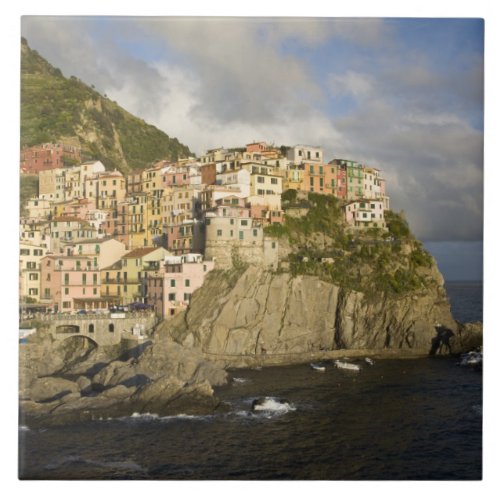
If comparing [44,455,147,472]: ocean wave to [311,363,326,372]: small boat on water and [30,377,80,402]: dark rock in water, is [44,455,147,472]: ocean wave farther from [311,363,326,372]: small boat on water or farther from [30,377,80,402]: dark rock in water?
[311,363,326,372]: small boat on water

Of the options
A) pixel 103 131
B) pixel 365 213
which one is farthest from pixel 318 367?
pixel 103 131

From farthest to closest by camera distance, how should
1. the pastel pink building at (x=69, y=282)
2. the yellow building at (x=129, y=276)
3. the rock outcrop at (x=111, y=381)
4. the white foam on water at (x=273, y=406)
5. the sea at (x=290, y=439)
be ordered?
the yellow building at (x=129, y=276)
the pastel pink building at (x=69, y=282)
the white foam on water at (x=273, y=406)
the rock outcrop at (x=111, y=381)
the sea at (x=290, y=439)

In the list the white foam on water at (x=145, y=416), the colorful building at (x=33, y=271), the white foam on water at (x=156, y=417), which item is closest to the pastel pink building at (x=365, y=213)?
the colorful building at (x=33, y=271)

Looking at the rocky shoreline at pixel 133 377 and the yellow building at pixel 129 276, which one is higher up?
the yellow building at pixel 129 276

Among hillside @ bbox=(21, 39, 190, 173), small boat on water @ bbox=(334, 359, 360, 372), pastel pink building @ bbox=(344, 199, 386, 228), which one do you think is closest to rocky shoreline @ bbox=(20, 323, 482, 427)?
small boat on water @ bbox=(334, 359, 360, 372)

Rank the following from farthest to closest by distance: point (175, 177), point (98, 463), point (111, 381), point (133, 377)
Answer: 1. point (175, 177)
2. point (111, 381)
3. point (133, 377)
4. point (98, 463)

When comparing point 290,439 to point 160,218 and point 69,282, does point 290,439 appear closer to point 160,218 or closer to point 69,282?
point 69,282

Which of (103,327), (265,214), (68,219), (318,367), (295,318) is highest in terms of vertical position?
(265,214)

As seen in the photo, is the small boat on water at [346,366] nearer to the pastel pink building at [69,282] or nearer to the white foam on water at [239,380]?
the white foam on water at [239,380]
